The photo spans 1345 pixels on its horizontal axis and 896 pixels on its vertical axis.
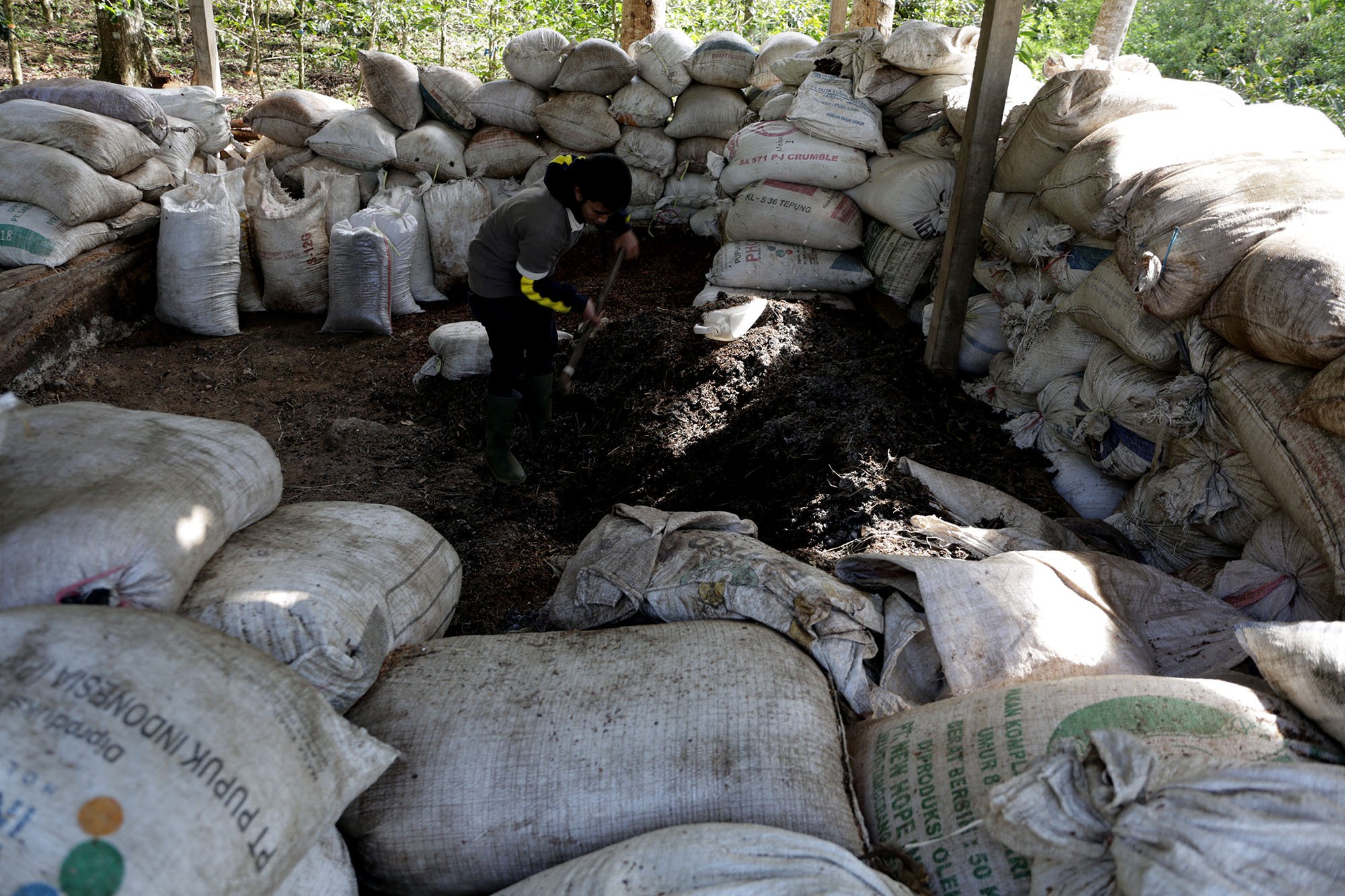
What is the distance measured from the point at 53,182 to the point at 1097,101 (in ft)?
15.6

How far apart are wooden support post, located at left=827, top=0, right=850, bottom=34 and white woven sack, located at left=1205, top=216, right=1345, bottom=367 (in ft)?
18.4

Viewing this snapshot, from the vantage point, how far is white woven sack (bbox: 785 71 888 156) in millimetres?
4484

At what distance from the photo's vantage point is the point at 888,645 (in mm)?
2010

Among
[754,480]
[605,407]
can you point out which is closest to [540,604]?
[754,480]

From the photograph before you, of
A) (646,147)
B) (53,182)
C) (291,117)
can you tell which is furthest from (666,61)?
(53,182)

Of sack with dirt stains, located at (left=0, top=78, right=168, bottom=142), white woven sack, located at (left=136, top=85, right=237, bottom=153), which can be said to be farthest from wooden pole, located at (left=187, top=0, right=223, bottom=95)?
sack with dirt stains, located at (left=0, top=78, right=168, bottom=142)

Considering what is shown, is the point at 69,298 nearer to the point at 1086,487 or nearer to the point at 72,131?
the point at 72,131

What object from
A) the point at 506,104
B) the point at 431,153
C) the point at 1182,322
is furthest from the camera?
the point at 506,104

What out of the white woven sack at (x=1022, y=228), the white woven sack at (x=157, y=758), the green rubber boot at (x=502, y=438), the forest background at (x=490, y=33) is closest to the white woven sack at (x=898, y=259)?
the white woven sack at (x=1022, y=228)

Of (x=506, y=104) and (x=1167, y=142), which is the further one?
(x=506, y=104)

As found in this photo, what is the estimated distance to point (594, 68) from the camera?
225 inches

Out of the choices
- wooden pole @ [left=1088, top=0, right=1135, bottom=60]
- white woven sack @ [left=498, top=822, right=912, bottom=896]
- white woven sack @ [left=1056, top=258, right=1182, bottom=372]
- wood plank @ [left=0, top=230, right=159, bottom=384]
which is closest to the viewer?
white woven sack @ [left=498, top=822, right=912, bottom=896]

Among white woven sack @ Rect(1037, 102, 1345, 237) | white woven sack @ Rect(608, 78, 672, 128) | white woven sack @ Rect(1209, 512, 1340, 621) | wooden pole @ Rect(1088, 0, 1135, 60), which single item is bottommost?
white woven sack @ Rect(1209, 512, 1340, 621)

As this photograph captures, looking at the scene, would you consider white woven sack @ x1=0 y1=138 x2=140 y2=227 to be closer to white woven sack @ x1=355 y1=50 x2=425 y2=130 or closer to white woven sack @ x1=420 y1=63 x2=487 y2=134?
white woven sack @ x1=355 y1=50 x2=425 y2=130
